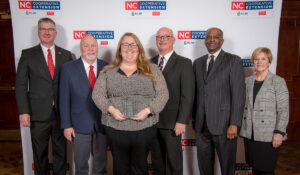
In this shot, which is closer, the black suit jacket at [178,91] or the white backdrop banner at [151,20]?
the black suit jacket at [178,91]

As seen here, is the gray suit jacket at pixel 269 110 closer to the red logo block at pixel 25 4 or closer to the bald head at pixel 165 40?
the bald head at pixel 165 40

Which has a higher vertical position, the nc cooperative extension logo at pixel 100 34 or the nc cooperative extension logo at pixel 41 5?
the nc cooperative extension logo at pixel 41 5

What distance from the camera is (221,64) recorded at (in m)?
1.87

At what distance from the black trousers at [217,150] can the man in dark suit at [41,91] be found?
58.2 inches

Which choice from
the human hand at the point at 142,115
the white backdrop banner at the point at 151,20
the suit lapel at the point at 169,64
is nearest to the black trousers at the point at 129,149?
the human hand at the point at 142,115

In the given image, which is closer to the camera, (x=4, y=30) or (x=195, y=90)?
(x=195, y=90)

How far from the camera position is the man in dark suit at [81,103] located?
185 cm

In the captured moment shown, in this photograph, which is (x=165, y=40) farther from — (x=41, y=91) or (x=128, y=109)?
(x=41, y=91)

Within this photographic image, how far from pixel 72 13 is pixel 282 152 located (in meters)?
3.84

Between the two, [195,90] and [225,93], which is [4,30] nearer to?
[195,90]

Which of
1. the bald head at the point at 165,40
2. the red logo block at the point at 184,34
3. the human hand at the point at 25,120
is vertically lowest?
the human hand at the point at 25,120

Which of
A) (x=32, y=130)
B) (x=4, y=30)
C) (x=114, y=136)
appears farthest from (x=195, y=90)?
(x=4, y=30)

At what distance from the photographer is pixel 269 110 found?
67.7 inches

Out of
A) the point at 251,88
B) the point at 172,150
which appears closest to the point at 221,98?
the point at 251,88
